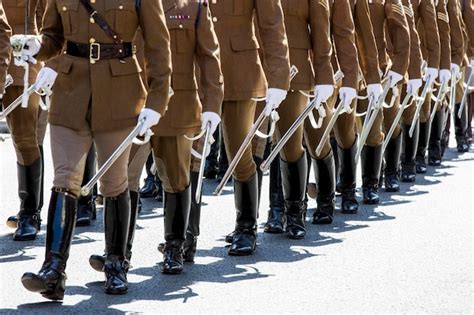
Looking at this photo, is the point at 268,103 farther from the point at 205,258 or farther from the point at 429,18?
the point at 429,18

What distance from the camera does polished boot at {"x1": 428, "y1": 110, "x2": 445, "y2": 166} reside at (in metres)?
14.4

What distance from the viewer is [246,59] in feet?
27.2

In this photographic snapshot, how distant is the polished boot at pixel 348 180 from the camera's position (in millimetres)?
10586

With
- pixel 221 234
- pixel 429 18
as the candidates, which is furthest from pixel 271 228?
pixel 429 18

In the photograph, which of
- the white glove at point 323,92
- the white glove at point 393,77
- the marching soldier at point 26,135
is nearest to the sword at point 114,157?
the marching soldier at point 26,135

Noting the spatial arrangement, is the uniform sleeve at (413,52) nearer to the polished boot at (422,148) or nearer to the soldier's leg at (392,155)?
the soldier's leg at (392,155)

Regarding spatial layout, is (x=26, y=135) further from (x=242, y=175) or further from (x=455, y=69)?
(x=455, y=69)

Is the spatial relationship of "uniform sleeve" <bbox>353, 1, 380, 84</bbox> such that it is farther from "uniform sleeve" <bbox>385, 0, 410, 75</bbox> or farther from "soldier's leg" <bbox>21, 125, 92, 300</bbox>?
"soldier's leg" <bbox>21, 125, 92, 300</bbox>

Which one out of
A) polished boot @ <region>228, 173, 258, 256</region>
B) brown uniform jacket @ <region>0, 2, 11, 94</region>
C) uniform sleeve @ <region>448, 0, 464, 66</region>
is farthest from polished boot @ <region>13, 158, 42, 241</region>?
uniform sleeve @ <region>448, 0, 464, 66</region>

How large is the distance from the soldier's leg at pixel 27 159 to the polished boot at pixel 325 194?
203 cm

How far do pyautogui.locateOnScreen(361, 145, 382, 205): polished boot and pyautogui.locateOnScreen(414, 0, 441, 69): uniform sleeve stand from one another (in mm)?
1891

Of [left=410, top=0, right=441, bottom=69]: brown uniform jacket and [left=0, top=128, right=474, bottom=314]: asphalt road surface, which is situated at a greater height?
[left=410, top=0, right=441, bottom=69]: brown uniform jacket

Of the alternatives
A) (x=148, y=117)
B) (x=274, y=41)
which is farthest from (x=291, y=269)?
(x=148, y=117)

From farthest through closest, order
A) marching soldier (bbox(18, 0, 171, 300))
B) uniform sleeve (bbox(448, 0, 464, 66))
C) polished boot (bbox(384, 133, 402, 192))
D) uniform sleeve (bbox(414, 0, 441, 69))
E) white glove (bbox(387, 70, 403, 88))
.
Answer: uniform sleeve (bbox(448, 0, 464, 66)) → uniform sleeve (bbox(414, 0, 441, 69)) → polished boot (bbox(384, 133, 402, 192)) → white glove (bbox(387, 70, 403, 88)) → marching soldier (bbox(18, 0, 171, 300))
